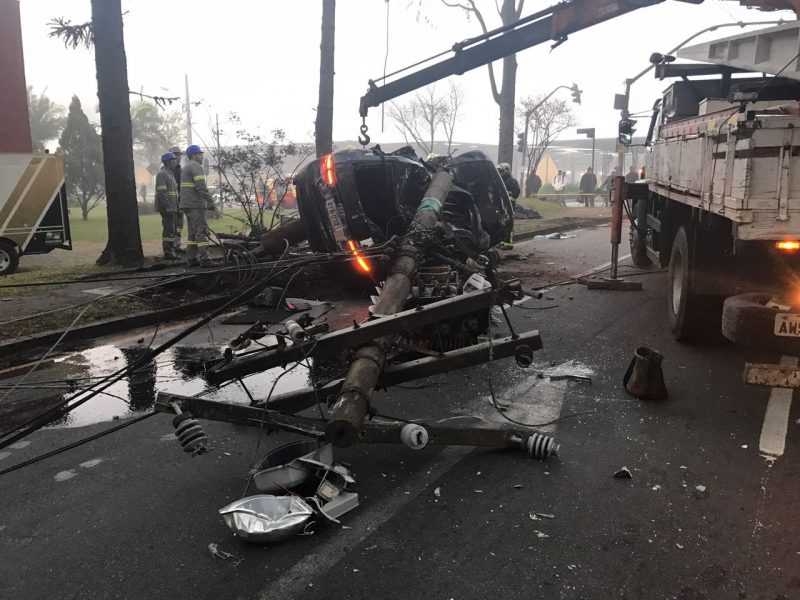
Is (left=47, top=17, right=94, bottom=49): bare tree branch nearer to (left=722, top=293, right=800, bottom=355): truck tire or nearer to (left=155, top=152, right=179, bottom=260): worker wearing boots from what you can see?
(left=155, top=152, right=179, bottom=260): worker wearing boots

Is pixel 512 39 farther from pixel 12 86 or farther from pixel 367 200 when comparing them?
pixel 12 86

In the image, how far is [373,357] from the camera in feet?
13.0

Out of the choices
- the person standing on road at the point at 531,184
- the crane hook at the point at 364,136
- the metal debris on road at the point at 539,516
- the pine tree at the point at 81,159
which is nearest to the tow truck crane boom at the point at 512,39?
the crane hook at the point at 364,136

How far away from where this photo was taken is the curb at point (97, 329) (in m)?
6.62

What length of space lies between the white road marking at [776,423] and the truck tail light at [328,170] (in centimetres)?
498

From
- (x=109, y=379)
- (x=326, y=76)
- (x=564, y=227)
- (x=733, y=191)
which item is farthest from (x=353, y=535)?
(x=564, y=227)

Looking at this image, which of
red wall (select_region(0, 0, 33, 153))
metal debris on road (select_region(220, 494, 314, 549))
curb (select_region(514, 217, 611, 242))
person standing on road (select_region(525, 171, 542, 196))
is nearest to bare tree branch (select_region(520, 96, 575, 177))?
person standing on road (select_region(525, 171, 542, 196))

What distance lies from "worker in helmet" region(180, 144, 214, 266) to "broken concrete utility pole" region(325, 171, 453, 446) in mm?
5976

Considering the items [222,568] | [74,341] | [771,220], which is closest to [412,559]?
[222,568]

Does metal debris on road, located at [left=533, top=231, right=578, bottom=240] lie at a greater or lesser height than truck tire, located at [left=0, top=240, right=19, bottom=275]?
greater

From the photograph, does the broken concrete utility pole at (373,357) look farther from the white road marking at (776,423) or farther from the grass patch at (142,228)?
the grass patch at (142,228)

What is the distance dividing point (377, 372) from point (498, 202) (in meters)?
5.94

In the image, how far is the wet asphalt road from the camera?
2.90 m

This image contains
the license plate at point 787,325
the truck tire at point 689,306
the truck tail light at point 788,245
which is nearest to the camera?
the license plate at point 787,325
